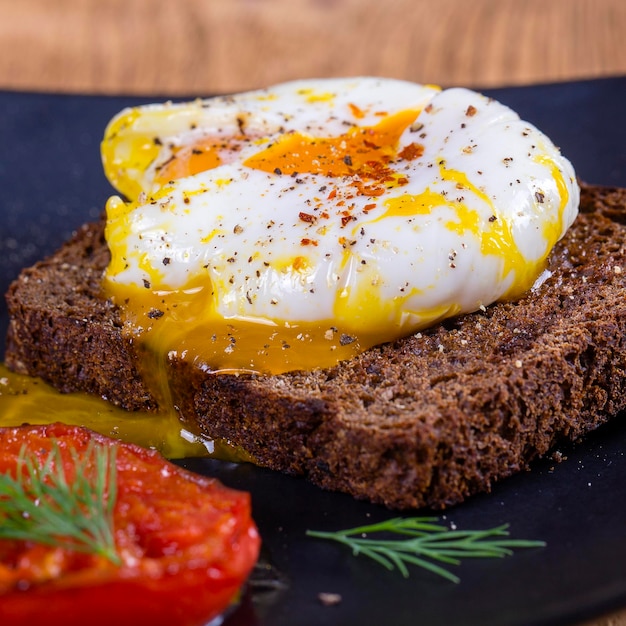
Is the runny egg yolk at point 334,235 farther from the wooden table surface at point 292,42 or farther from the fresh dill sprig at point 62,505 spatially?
the wooden table surface at point 292,42

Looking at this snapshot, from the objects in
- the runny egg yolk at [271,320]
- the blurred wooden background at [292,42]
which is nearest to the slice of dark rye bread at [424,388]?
the runny egg yolk at [271,320]

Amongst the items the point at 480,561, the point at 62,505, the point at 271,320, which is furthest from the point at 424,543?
the point at 62,505

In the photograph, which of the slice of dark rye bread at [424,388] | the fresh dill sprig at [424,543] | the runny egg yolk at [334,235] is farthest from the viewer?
the runny egg yolk at [334,235]

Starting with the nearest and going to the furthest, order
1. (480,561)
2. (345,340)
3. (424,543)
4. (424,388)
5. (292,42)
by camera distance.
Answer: (480,561), (424,543), (424,388), (345,340), (292,42)

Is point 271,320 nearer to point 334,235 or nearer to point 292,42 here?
point 334,235

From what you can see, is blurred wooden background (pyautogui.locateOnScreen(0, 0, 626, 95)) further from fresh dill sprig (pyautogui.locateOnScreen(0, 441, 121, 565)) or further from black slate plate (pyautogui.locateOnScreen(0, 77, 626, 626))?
fresh dill sprig (pyautogui.locateOnScreen(0, 441, 121, 565))

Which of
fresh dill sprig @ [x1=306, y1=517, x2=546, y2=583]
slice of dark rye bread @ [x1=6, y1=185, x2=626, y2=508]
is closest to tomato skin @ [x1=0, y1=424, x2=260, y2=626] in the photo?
fresh dill sprig @ [x1=306, y1=517, x2=546, y2=583]
